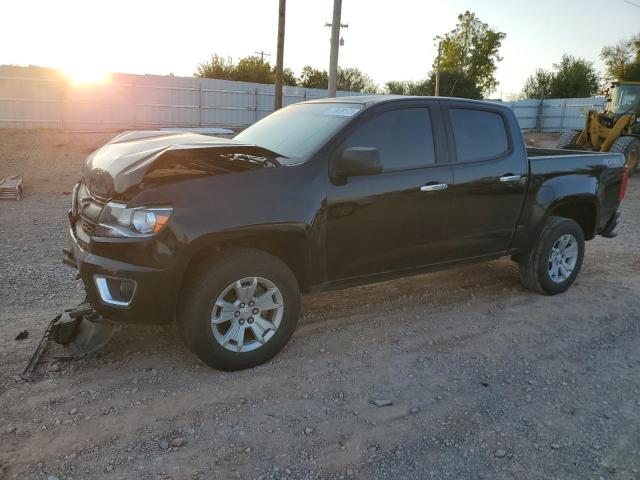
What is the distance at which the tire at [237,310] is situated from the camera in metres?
3.50

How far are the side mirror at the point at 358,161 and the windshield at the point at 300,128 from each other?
27 cm

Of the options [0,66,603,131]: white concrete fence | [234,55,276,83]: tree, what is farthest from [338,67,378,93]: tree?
[0,66,603,131]: white concrete fence

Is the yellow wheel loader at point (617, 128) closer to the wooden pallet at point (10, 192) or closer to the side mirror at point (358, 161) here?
the side mirror at point (358, 161)

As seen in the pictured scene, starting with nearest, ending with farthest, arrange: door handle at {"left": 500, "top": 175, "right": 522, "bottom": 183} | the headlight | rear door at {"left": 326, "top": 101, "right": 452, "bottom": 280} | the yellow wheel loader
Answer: the headlight → rear door at {"left": 326, "top": 101, "right": 452, "bottom": 280} → door handle at {"left": 500, "top": 175, "right": 522, "bottom": 183} → the yellow wheel loader

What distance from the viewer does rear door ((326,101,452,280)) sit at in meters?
4.04

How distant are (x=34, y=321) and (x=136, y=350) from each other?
3.52 ft

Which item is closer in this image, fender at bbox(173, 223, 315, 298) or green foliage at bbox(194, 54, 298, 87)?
fender at bbox(173, 223, 315, 298)

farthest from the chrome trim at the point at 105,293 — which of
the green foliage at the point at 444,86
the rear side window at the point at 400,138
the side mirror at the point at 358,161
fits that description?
the green foliage at the point at 444,86

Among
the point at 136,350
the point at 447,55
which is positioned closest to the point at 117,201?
the point at 136,350

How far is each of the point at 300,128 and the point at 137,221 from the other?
1.71 m

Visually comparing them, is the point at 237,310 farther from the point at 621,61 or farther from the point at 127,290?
the point at 621,61

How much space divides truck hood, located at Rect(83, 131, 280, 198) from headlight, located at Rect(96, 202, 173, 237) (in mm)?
153

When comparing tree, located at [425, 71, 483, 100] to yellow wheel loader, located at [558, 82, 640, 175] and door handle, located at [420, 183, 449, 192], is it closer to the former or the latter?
yellow wheel loader, located at [558, 82, 640, 175]

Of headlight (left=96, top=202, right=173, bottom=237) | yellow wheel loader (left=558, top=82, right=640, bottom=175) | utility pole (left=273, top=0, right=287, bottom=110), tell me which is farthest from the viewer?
utility pole (left=273, top=0, right=287, bottom=110)
